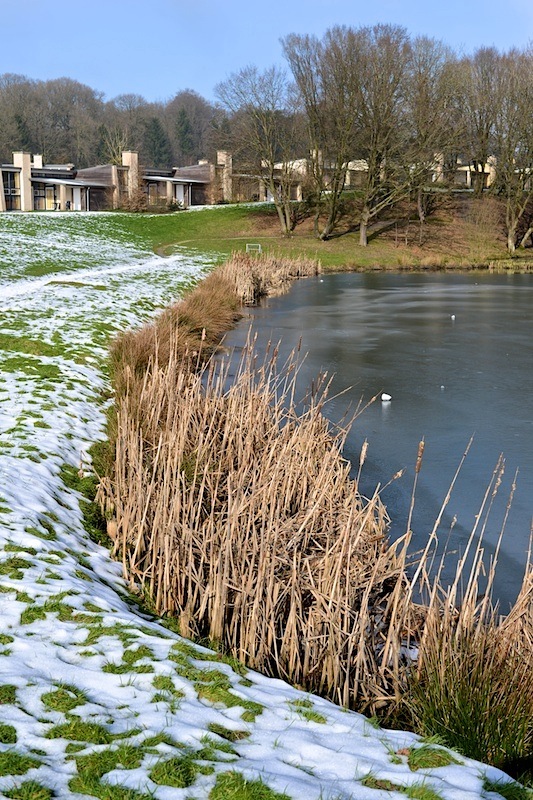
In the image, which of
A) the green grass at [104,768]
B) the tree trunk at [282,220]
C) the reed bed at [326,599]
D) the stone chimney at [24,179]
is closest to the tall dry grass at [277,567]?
the reed bed at [326,599]

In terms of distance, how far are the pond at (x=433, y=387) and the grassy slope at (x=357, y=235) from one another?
1187cm

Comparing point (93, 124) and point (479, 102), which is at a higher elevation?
point (93, 124)

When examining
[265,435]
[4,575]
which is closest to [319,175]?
[265,435]

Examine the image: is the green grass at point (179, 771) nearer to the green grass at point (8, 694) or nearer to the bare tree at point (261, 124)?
the green grass at point (8, 694)

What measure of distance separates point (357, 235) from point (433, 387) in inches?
1373

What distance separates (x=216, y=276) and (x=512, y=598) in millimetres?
18411

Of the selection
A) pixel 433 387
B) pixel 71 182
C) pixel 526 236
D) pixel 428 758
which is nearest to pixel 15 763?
pixel 428 758

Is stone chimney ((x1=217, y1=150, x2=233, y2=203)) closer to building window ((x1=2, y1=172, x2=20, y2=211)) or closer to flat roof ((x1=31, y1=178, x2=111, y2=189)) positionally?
flat roof ((x1=31, y1=178, x2=111, y2=189))

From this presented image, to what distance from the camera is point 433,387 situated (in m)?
13.5

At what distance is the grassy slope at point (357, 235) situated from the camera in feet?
136

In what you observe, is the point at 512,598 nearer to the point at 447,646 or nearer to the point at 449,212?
the point at 447,646

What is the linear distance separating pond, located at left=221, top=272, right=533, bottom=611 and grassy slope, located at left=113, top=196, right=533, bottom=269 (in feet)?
38.9

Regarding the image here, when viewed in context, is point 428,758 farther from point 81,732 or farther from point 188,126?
point 188,126

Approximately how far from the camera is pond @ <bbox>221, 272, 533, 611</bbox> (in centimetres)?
793
